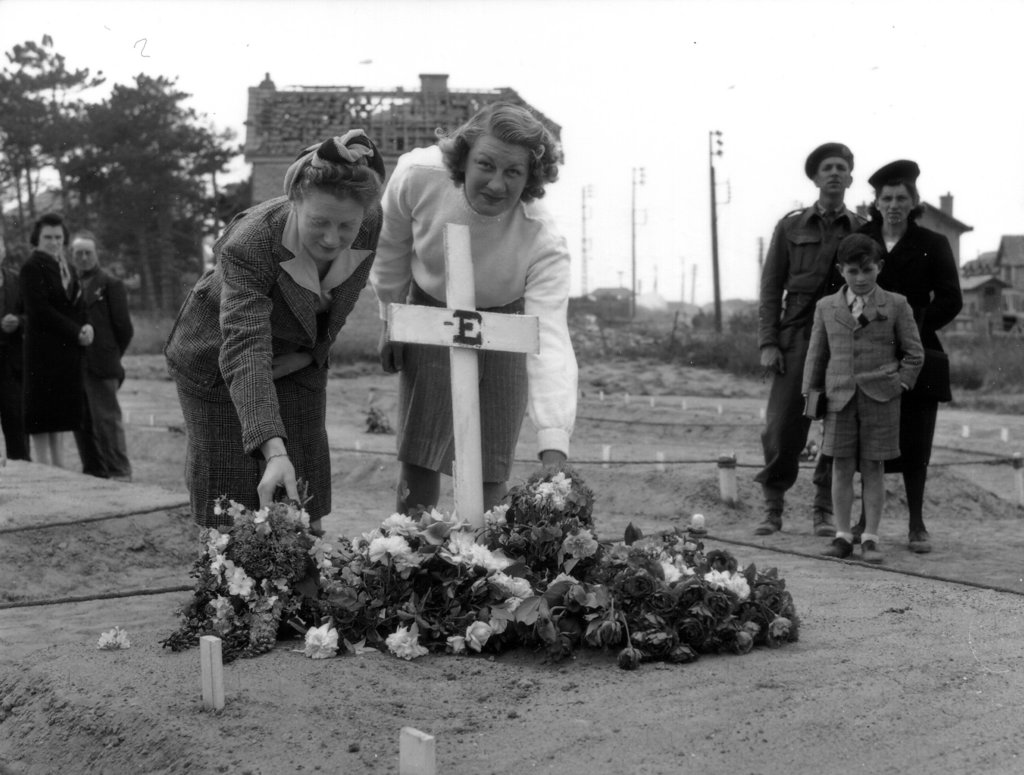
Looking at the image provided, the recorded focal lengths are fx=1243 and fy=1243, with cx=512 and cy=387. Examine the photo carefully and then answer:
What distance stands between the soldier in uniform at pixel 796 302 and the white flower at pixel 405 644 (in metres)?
3.36

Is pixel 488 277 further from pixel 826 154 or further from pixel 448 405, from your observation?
pixel 826 154

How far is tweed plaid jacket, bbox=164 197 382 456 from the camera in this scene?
340 centimetres

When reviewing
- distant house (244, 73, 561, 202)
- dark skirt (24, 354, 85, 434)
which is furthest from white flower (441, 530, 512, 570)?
distant house (244, 73, 561, 202)

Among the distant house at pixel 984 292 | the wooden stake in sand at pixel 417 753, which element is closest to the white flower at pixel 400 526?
the wooden stake in sand at pixel 417 753

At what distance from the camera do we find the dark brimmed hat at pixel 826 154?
618cm

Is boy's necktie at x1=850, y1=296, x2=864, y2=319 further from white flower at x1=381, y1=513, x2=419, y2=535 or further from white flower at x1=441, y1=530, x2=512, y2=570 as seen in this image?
white flower at x1=381, y1=513, x2=419, y2=535

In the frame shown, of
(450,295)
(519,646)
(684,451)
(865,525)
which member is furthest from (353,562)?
(684,451)

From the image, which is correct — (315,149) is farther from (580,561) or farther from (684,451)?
(684,451)

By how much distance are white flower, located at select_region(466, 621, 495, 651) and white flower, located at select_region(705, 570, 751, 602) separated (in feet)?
2.09

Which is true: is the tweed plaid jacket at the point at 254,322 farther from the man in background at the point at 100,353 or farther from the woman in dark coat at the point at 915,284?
the man in background at the point at 100,353

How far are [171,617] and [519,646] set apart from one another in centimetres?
142

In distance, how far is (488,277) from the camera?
398 cm

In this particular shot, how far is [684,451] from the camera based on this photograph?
10.8m

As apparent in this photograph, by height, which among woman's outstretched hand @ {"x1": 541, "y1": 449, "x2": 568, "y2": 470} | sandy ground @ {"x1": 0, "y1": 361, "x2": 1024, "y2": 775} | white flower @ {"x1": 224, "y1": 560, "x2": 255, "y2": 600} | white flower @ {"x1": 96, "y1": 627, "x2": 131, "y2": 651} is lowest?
sandy ground @ {"x1": 0, "y1": 361, "x2": 1024, "y2": 775}
